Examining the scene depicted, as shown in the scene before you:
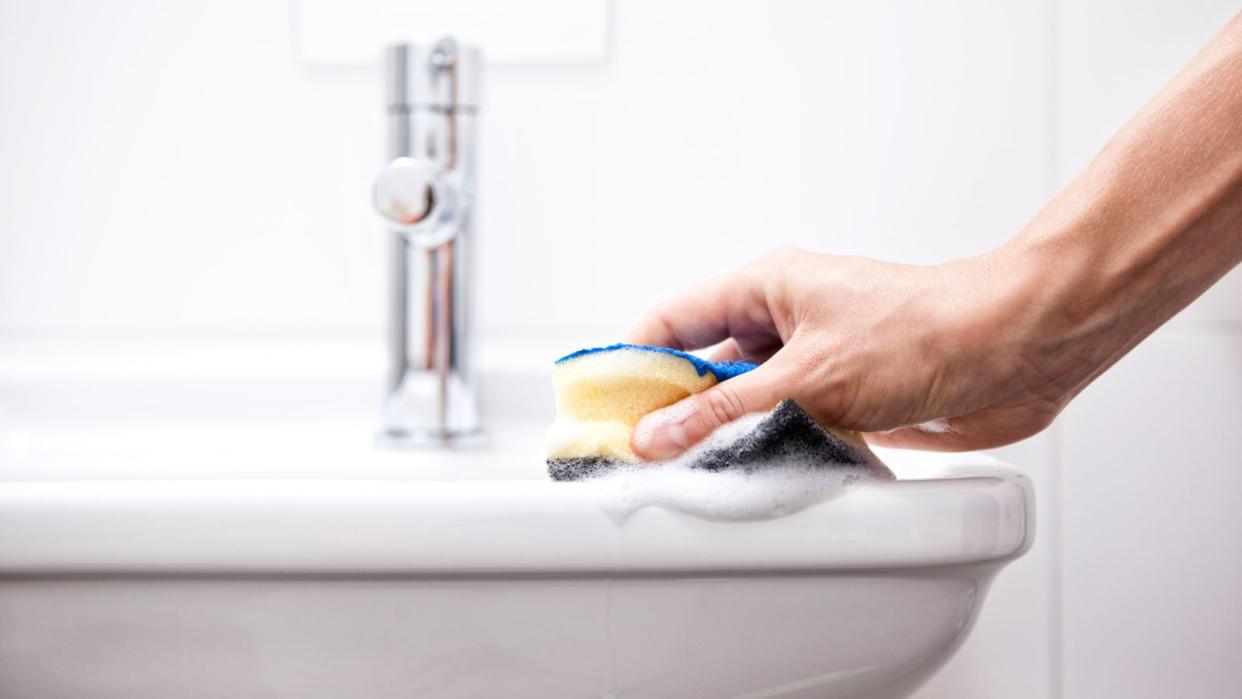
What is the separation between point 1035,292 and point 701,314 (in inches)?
6.7

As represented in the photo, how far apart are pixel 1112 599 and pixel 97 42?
2.88ft

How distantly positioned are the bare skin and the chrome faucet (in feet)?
1.07

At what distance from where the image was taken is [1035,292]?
41cm

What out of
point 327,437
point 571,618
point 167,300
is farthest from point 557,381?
point 167,300

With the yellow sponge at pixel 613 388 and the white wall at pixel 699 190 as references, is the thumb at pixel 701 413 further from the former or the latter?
the white wall at pixel 699 190

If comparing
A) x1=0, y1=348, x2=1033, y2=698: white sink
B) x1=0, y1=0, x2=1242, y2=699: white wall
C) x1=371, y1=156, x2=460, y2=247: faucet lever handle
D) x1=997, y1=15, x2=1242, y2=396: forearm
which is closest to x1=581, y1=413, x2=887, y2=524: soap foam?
x1=0, y1=348, x2=1033, y2=698: white sink

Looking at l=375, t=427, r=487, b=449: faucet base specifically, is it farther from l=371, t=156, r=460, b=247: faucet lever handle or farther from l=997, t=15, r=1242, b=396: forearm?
l=997, t=15, r=1242, b=396: forearm

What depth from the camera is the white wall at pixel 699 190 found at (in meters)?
0.76

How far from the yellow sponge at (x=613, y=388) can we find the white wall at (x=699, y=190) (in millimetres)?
385

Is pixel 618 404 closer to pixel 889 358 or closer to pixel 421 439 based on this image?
pixel 889 358

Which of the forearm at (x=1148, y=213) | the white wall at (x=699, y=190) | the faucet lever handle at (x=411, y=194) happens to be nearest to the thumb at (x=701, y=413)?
the forearm at (x=1148, y=213)

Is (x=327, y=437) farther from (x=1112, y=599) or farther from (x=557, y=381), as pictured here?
(x=1112, y=599)

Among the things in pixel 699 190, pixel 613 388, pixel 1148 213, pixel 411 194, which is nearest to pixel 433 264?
pixel 411 194

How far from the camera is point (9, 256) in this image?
2.76ft
